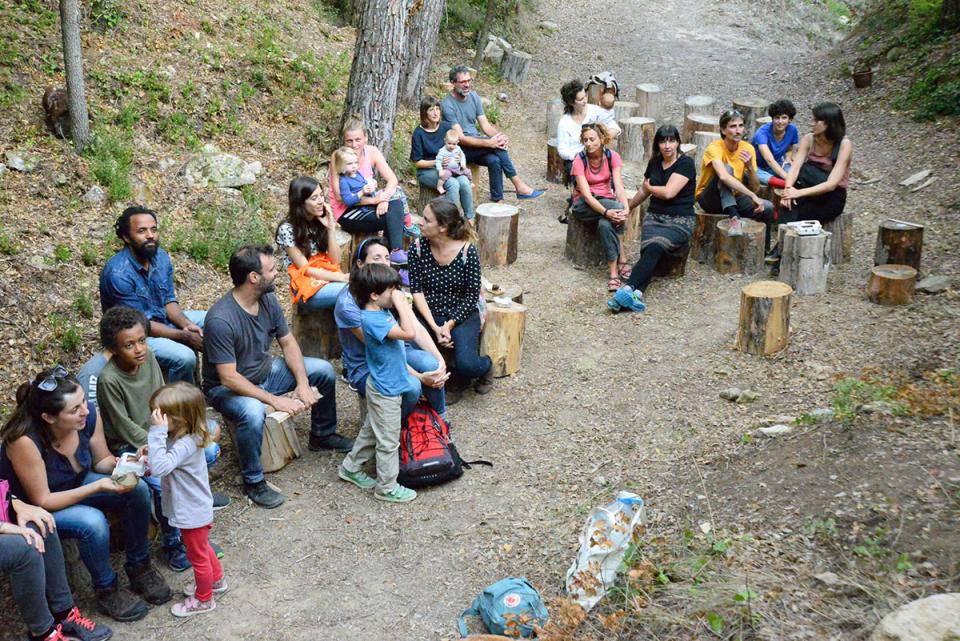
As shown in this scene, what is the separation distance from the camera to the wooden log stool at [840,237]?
26.8 feet

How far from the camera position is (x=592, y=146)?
816 centimetres

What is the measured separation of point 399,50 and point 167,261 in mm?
4171

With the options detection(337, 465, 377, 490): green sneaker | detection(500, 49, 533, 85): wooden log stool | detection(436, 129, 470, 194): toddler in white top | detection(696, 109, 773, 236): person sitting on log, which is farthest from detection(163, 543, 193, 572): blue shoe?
detection(500, 49, 533, 85): wooden log stool

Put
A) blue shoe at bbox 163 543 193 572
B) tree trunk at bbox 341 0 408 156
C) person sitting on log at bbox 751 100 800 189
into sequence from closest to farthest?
blue shoe at bbox 163 543 193 572, person sitting on log at bbox 751 100 800 189, tree trunk at bbox 341 0 408 156

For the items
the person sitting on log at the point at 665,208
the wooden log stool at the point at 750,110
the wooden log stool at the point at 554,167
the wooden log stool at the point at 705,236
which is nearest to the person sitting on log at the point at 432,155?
the wooden log stool at the point at 554,167

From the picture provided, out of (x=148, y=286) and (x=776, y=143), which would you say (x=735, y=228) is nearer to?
(x=776, y=143)

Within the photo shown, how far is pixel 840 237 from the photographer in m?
8.20

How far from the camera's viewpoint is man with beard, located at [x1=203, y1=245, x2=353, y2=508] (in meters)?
5.39

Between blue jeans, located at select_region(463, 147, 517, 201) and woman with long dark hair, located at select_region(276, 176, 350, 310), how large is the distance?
3.32m

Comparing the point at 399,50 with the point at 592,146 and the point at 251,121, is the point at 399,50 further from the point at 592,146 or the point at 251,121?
the point at 592,146

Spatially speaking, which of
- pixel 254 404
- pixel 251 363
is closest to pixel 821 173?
pixel 251 363

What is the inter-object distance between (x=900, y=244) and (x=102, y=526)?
651 cm

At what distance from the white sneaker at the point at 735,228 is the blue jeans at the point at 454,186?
2.57 metres

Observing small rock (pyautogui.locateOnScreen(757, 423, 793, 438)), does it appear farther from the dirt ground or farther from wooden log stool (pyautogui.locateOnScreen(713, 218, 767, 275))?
wooden log stool (pyautogui.locateOnScreen(713, 218, 767, 275))
